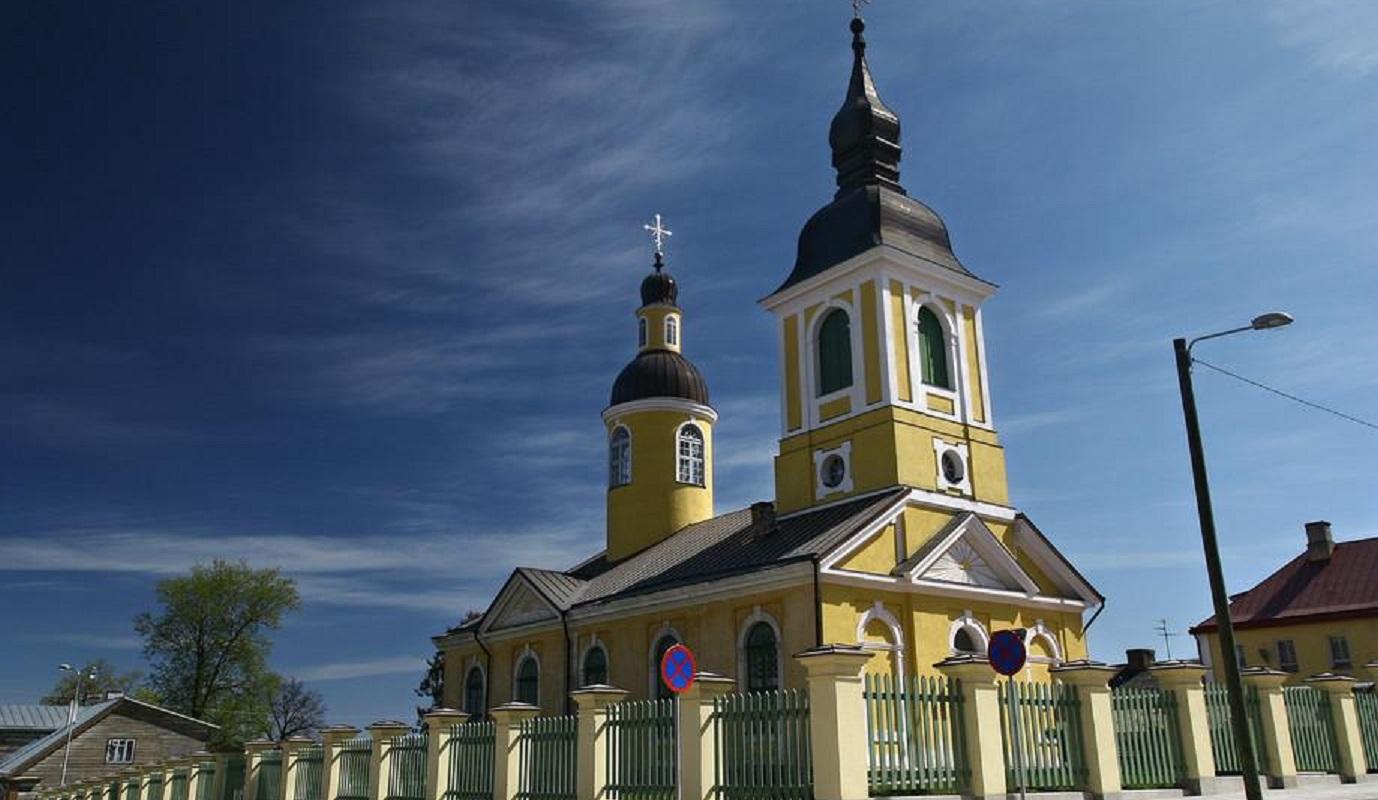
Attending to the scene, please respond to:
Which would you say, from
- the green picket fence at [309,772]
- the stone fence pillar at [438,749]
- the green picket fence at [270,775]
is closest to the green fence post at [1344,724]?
the stone fence pillar at [438,749]

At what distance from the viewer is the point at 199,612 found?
54.5 m

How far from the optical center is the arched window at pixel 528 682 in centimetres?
2739

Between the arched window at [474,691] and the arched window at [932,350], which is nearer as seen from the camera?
the arched window at [932,350]

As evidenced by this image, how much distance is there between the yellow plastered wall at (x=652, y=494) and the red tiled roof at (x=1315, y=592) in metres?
18.9

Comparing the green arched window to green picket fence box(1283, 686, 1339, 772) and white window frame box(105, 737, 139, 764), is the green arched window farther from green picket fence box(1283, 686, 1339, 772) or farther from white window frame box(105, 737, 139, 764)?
white window frame box(105, 737, 139, 764)

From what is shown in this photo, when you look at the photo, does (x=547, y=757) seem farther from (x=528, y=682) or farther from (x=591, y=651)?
(x=528, y=682)

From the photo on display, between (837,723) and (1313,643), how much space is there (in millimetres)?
31183

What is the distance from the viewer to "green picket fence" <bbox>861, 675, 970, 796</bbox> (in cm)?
1311

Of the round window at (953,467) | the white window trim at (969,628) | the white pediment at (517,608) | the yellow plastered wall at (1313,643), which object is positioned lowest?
the white window trim at (969,628)

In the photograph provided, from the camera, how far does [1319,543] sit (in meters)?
39.4

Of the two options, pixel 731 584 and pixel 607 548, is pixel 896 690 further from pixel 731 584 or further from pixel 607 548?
pixel 607 548

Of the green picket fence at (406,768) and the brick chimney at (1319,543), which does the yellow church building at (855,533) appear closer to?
the green picket fence at (406,768)

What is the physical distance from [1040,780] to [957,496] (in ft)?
30.9

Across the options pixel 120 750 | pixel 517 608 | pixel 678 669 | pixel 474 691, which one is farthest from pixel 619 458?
pixel 120 750
